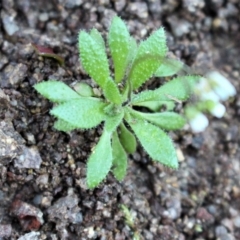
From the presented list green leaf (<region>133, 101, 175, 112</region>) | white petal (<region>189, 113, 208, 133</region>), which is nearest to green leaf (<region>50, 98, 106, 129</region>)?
green leaf (<region>133, 101, 175, 112</region>)

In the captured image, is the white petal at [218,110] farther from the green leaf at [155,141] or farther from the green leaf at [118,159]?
the green leaf at [118,159]

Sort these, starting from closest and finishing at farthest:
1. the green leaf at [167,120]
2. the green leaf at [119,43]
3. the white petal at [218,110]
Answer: the green leaf at [119,43] → the green leaf at [167,120] → the white petal at [218,110]

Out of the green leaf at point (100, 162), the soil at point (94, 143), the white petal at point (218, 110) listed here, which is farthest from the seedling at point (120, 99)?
the white petal at point (218, 110)

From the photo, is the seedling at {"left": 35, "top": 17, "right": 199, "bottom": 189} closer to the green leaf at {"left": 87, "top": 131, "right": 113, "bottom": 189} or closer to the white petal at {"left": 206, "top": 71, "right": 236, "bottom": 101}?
the green leaf at {"left": 87, "top": 131, "right": 113, "bottom": 189}

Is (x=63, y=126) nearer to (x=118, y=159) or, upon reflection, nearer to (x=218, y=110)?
(x=118, y=159)

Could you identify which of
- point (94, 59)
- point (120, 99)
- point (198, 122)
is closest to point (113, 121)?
point (120, 99)

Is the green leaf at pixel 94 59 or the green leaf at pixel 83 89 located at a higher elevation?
the green leaf at pixel 94 59

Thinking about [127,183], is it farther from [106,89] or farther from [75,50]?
[75,50]

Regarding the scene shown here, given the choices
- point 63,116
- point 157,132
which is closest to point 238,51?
point 157,132
